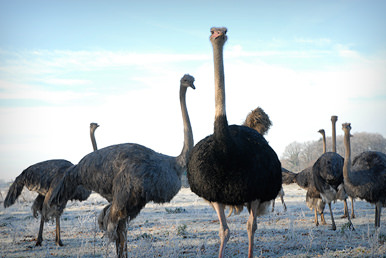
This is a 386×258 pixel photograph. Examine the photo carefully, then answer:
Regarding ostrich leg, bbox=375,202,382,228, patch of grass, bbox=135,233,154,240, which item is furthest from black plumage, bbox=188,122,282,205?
ostrich leg, bbox=375,202,382,228

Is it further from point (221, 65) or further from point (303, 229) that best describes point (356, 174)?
point (221, 65)

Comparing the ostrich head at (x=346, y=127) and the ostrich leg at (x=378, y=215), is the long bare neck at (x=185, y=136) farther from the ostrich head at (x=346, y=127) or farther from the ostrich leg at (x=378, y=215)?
the ostrich head at (x=346, y=127)

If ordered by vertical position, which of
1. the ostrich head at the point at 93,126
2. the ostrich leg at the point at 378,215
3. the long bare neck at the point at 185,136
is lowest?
the ostrich leg at the point at 378,215

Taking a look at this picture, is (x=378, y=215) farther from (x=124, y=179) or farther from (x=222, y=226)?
(x=124, y=179)

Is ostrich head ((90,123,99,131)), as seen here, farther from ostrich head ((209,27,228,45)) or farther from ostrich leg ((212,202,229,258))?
ostrich head ((209,27,228,45))

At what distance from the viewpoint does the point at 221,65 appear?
439 cm

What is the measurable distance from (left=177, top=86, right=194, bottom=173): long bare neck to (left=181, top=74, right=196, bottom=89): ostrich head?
0.10 metres

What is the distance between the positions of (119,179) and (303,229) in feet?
15.0

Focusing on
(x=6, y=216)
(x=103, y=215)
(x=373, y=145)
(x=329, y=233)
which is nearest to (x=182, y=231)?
(x=103, y=215)

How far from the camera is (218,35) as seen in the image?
4395 mm

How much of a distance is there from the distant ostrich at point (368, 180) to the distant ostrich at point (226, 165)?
13.3ft

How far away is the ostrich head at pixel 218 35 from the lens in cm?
441

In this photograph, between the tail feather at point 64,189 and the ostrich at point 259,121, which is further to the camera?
the ostrich at point 259,121

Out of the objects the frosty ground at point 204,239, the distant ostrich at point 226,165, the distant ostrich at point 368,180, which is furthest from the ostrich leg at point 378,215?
the distant ostrich at point 226,165
